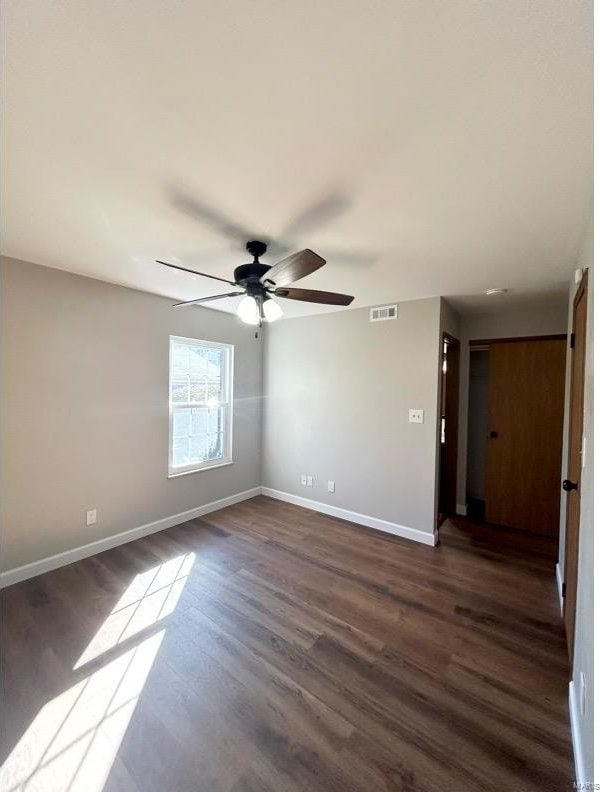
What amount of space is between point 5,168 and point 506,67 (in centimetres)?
191

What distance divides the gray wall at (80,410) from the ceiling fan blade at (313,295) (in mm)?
1775

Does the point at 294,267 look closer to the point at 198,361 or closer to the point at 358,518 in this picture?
the point at 198,361

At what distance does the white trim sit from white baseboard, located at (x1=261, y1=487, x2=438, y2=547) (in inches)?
59.0

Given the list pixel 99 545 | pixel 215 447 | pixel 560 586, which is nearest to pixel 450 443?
pixel 560 586

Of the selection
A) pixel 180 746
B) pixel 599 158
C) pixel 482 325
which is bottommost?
pixel 180 746

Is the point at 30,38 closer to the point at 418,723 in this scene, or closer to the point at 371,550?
the point at 418,723

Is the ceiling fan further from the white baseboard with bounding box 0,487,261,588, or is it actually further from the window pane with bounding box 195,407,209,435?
the white baseboard with bounding box 0,487,261,588

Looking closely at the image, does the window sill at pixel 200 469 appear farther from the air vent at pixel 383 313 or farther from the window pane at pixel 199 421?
the air vent at pixel 383 313

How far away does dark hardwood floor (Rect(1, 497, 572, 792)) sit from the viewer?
1.23 meters

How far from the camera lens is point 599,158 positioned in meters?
0.42

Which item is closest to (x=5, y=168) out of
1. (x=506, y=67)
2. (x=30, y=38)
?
(x=30, y=38)

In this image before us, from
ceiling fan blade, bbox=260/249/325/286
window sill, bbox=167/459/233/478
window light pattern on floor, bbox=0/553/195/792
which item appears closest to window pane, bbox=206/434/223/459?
window sill, bbox=167/459/233/478

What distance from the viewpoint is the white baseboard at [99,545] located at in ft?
7.64

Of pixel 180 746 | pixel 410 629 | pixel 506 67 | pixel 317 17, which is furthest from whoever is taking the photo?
pixel 410 629
